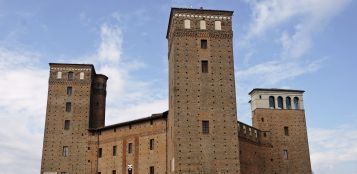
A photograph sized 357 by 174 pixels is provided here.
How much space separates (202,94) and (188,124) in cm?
223

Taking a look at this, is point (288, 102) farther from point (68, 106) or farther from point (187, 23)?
point (68, 106)

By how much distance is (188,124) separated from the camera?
27.0 m

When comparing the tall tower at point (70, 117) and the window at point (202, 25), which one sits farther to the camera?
the tall tower at point (70, 117)

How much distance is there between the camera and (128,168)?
114ft

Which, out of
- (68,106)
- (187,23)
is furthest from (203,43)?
(68,106)

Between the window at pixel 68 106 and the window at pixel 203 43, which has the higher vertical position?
the window at pixel 203 43

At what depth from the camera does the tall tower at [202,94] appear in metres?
26.4

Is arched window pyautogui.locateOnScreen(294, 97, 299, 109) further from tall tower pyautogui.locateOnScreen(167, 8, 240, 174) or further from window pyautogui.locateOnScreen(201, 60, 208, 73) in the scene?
window pyautogui.locateOnScreen(201, 60, 208, 73)

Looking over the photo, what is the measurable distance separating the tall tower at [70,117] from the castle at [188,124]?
9 cm

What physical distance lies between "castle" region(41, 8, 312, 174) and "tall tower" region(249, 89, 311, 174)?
94 mm

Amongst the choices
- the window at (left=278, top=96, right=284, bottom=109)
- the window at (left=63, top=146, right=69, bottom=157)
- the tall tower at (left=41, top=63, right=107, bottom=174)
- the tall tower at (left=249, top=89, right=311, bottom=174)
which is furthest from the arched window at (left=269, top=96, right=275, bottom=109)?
the window at (left=63, top=146, right=69, bottom=157)

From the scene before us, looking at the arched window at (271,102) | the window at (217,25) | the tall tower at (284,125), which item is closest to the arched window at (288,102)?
the tall tower at (284,125)

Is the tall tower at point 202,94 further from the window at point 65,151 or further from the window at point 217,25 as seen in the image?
the window at point 65,151

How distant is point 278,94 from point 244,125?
7.41 m
